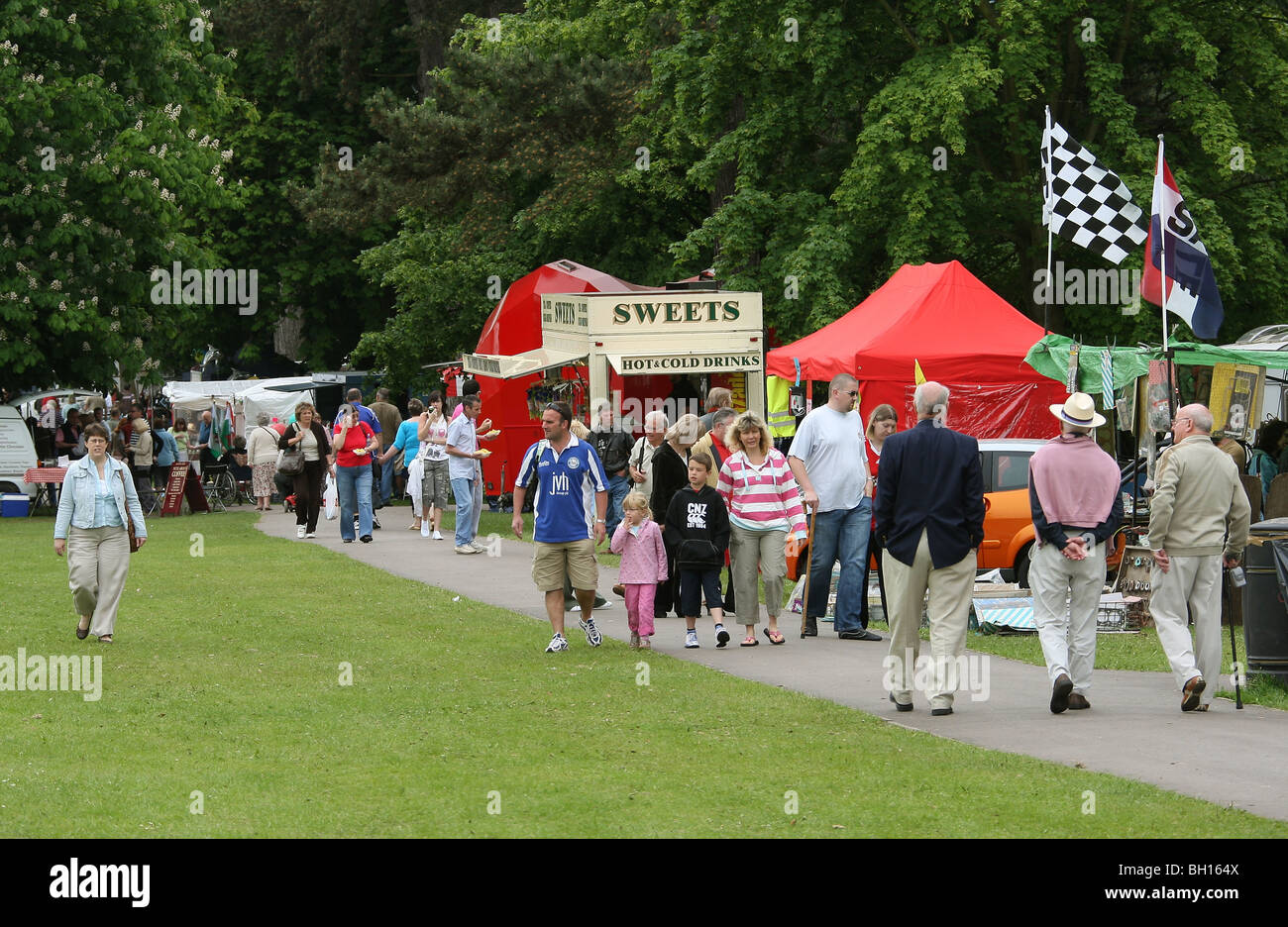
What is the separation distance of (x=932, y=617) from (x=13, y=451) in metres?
24.7

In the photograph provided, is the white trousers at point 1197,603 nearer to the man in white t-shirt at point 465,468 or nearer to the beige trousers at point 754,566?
the beige trousers at point 754,566

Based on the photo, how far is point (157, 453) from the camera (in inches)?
1270

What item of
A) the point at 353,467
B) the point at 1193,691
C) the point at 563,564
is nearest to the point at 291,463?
the point at 353,467

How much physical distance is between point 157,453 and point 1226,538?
2458 centimetres

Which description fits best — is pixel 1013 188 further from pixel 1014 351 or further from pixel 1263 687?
pixel 1263 687

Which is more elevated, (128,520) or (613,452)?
(613,452)

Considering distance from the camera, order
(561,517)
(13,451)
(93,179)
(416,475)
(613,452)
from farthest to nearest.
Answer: (93,179)
(13,451)
(416,475)
(613,452)
(561,517)

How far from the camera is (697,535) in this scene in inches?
535

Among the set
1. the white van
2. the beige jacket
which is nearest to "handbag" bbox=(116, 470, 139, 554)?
the beige jacket

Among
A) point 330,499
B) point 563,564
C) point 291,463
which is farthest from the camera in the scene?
point 330,499

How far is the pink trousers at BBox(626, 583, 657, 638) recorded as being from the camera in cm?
1348

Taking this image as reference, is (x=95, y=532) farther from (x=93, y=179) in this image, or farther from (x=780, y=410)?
(x=93, y=179)

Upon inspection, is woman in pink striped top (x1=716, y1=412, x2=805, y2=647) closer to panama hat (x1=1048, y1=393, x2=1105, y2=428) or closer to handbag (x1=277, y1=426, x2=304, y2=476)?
panama hat (x1=1048, y1=393, x2=1105, y2=428)

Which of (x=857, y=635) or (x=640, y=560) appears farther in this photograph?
(x=857, y=635)
